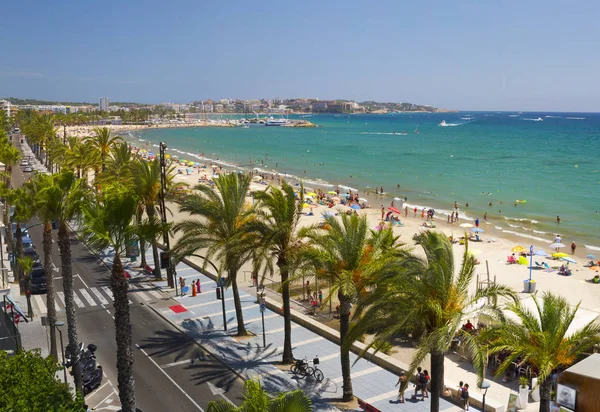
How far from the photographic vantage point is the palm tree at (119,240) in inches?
437

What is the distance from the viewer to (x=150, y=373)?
55.4 feet

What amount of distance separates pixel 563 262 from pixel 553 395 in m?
21.9

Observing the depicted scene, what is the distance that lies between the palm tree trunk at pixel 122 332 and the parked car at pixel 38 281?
638 inches

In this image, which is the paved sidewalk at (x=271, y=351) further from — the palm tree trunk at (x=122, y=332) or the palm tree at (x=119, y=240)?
the palm tree at (x=119, y=240)

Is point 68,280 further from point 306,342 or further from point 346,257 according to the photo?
point 306,342

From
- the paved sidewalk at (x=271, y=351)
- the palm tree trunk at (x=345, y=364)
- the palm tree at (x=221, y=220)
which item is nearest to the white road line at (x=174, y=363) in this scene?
the paved sidewalk at (x=271, y=351)

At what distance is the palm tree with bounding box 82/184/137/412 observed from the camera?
11.1 meters

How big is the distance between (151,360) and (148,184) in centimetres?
1128

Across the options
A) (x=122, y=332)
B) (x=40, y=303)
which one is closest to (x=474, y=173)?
(x=40, y=303)

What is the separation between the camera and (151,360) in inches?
702

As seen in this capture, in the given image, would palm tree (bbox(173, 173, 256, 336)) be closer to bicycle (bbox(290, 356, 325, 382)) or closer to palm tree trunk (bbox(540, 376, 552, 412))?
bicycle (bbox(290, 356, 325, 382))

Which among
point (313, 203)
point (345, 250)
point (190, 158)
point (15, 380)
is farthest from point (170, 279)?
point (190, 158)

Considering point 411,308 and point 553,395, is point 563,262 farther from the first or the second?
point 411,308

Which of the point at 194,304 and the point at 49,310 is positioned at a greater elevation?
the point at 49,310
